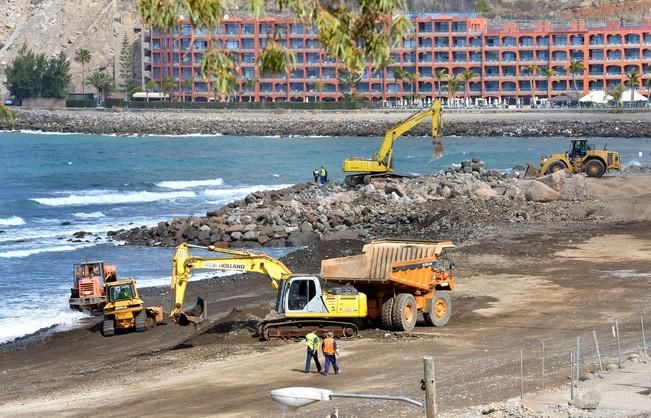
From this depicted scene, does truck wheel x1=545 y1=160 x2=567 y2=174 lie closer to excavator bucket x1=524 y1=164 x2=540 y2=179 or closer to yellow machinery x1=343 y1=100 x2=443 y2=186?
excavator bucket x1=524 y1=164 x2=540 y2=179

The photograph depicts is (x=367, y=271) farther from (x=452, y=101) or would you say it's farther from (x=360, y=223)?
(x=452, y=101)

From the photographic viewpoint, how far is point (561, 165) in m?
Result: 59.5

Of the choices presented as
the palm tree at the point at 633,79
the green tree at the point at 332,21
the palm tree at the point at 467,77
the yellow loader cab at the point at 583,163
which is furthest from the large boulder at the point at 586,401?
the palm tree at the point at 467,77

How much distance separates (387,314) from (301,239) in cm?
1882

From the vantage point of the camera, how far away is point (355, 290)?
24734 mm

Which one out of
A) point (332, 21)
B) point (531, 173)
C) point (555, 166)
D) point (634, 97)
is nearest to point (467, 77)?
point (634, 97)

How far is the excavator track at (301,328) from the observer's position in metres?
24.5

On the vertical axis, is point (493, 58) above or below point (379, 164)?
above

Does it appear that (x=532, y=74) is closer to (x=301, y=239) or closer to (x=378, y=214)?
(x=378, y=214)

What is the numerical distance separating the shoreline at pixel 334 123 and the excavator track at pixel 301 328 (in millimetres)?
100041

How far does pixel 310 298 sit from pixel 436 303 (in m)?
3.36

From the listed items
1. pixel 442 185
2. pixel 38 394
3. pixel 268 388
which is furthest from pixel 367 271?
pixel 442 185

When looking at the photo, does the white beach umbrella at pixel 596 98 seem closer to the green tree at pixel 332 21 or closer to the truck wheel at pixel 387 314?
the truck wheel at pixel 387 314

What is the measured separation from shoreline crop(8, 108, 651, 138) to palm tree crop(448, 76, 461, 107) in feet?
21.3
